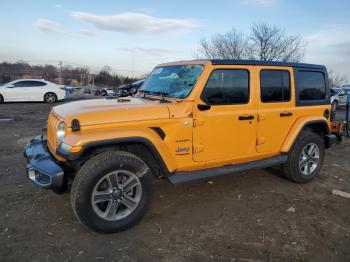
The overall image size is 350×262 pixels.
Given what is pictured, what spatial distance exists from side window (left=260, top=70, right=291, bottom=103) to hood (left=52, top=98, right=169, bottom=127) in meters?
1.62

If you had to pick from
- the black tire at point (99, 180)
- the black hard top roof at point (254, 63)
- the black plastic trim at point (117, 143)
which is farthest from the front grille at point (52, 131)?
the black hard top roof at point (254, 63)

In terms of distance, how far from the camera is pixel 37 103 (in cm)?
1894

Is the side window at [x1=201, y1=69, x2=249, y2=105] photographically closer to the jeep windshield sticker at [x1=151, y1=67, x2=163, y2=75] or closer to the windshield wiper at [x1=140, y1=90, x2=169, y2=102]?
the windshield wiper at [x1=140, y1=90, x2=169, y2=102]

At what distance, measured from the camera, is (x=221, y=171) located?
14.5ft

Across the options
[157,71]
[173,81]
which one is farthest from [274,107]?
[157,71]

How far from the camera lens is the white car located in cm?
1833

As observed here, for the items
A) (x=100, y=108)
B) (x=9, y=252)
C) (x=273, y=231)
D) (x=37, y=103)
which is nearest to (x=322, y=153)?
(x=273, y=231)

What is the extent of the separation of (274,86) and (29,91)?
16666mm

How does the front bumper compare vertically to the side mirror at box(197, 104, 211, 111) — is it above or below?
below

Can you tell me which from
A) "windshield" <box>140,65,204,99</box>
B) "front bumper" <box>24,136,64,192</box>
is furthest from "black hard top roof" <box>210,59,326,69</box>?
"front bumper" <box>24,136,64,192</box>

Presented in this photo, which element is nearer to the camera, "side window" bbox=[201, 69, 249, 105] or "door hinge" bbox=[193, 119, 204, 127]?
"door hinge" bbox=[193, 119, 204, 127]

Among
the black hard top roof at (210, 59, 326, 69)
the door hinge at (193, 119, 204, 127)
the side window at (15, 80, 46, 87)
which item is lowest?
the door hinge at (193, 119, 204, 127)

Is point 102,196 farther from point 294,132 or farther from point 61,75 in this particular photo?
point 61,75

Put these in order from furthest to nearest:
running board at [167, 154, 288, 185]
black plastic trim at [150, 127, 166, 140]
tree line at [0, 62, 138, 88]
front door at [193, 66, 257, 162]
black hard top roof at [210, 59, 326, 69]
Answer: tree line at [0, 62, 138, 88]
black hard top roof at [210, 59, 326, 69]
front door at [193, 66, 257, 162]
running board at [167, 154, 288, 185]
black plastic trim at [150, 127, 166, 140]
